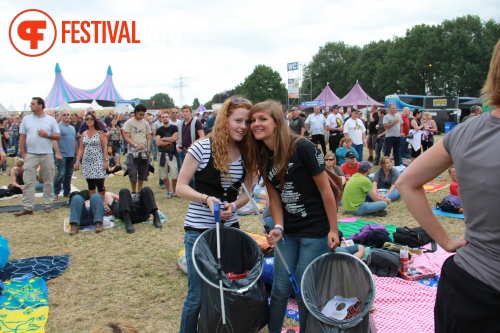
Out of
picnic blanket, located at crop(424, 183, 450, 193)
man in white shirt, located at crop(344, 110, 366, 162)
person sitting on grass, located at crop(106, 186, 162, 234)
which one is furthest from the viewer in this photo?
man in white shirt, located at crop(344, 110, 366, 162)

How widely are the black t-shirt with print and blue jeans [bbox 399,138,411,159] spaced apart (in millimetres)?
9426

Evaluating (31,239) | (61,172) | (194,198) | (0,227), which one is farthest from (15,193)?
(194,198)

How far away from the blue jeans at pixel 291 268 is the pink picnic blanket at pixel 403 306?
122 centimetres

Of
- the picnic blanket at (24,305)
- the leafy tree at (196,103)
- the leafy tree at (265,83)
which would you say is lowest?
the picnic blanket at (24,305)

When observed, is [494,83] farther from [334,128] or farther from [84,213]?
[334,128]

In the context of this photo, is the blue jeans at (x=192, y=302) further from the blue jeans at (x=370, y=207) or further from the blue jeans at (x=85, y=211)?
the blue jeans at (x=370, y=207)

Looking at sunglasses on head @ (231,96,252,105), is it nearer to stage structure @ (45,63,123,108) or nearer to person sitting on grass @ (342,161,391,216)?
person sitting on grass @ (342,161,391,216)

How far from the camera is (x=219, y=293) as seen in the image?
2225 millimetres

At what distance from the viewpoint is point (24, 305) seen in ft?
12.1

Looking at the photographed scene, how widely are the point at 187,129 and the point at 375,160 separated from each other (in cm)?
669

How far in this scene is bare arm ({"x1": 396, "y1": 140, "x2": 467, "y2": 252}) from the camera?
59.4 inches

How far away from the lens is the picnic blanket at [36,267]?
14.5ft

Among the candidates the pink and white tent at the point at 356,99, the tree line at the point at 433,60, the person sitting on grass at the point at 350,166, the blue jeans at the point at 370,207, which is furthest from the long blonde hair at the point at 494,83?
the tree line at the point at 433,60

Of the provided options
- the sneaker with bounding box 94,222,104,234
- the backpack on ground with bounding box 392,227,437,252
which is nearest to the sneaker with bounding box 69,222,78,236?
the sneaker with bounding box 94,222,104,234
